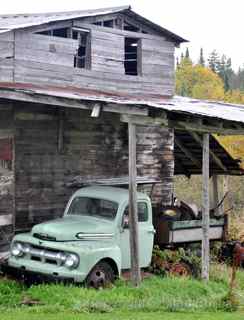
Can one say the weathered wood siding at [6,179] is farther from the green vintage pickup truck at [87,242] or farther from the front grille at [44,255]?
the front grille at [44,255]

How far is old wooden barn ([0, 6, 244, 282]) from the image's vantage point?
39.5 ft

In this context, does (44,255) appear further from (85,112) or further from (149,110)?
(85,112)

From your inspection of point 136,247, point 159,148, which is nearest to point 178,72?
point 159,148

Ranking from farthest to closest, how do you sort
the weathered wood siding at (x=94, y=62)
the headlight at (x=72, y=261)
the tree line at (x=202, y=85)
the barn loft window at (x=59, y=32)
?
the tree line at (x=202, y=85) → the barn loft window at (x=59, y=32) → the weathered wood siding at (x=94, y=62) → the headlight at (x=72, y=261)

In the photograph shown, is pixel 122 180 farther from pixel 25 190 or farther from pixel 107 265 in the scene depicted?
pixel 107 265

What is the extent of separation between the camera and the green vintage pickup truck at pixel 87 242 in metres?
10.7

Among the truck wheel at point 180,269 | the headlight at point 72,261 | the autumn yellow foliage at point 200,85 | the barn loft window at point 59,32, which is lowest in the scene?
the truck wheel at point 180,269

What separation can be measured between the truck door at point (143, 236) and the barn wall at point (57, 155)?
275 centimetres

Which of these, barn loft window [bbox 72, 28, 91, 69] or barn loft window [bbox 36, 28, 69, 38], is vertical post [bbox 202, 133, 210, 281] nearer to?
barn loft window [bbox 72, 28, 91, 69]

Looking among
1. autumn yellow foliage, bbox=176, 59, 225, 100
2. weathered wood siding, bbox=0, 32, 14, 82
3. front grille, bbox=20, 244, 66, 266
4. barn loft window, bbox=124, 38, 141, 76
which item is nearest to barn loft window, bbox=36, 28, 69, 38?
weathered wood siding, bbox=0, 32, 14, 82

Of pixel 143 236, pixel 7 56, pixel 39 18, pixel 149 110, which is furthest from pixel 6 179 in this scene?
pixel 39 18

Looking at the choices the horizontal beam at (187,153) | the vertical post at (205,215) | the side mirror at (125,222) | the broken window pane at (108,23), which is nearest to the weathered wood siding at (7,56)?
the broken window pane at (108,23)

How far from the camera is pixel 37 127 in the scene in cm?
1396

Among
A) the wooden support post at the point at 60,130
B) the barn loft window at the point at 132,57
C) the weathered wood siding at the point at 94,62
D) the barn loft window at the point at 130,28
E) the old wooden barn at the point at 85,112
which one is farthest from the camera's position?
the barn loft window at the point at 132,57
